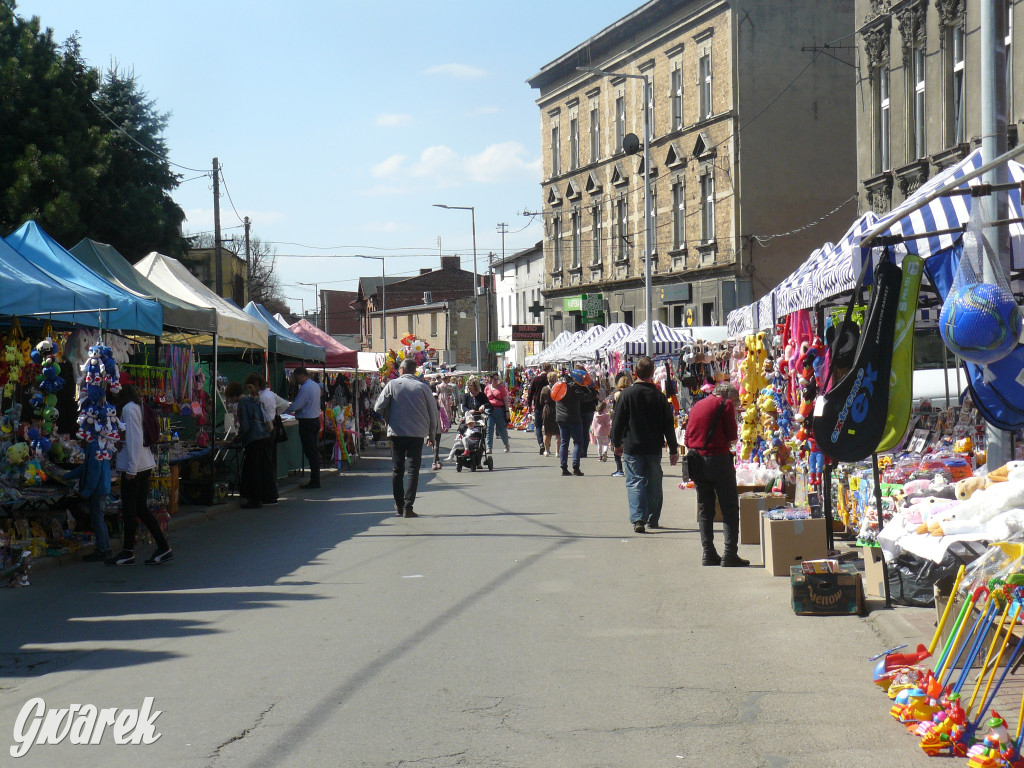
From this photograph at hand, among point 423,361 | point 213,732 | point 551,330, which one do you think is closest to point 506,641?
point 213,732

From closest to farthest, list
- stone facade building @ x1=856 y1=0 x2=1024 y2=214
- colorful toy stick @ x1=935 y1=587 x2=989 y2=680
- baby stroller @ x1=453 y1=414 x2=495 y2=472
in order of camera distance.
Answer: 1. colorful toy stick @ x1=935 y1=587 x2=989 y2=680
2. stone facade building @ x1=856 y1=0 x2=1024 y2=214
3. baby stroller @ x1=453 y1=414 x2=495 y2=472

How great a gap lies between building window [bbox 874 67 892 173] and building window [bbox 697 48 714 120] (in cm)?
1327

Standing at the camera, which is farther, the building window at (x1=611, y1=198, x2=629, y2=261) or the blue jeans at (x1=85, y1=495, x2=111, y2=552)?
the building window at (x1=611, y1=198, x2=629, y2=261)

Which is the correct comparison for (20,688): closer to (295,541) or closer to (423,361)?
Result: (295,541)

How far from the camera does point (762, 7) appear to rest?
3709 cm

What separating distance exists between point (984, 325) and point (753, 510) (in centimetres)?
419

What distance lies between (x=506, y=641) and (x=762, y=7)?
3408cm

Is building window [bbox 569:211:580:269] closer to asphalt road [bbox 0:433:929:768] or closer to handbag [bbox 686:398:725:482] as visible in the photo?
asphalt road [bbox 0:433:929:768]

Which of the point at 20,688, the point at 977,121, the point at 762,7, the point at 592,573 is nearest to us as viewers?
the point at 20,688

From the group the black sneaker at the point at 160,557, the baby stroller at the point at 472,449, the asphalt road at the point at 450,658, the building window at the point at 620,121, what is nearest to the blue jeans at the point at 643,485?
the asphalt road at the point at 450,658

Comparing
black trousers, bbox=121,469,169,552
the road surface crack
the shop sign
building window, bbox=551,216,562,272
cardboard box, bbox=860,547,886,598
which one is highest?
building window, bbox=551,216,562,272

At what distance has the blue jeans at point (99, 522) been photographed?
10.7 meters

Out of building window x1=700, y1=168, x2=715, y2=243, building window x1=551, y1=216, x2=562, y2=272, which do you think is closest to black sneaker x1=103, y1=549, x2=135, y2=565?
building window x1=700, y1=168, x2=715, y2=243

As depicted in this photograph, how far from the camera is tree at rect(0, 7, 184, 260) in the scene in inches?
1052
